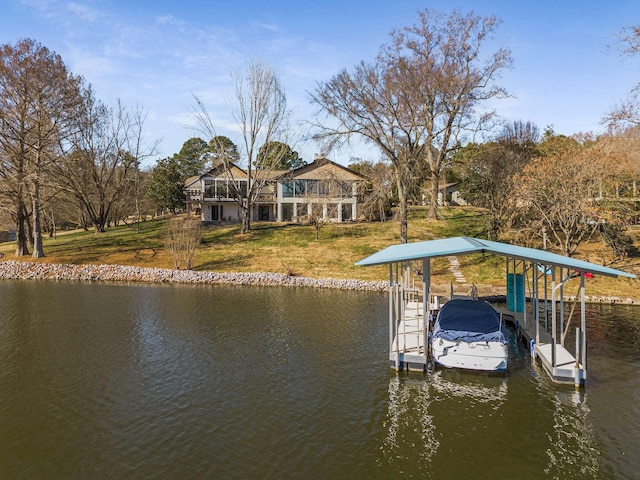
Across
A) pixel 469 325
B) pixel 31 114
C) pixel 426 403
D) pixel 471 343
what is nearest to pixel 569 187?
pixel 469 325

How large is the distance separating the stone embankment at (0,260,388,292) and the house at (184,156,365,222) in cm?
2092

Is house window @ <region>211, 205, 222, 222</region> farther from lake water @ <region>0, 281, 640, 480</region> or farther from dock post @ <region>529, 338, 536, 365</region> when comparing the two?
dock post @ <region>529, 338, 536, 365</region>

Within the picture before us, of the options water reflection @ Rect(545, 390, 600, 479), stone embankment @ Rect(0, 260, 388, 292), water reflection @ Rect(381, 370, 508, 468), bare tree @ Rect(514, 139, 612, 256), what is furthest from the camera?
stone embankment @ Rect(0, 260, 388, 292)

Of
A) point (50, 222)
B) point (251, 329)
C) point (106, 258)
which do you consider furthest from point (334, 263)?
point (50, 222)

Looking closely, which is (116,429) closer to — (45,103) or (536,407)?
(536,407)

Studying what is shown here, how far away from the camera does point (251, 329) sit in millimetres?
21422

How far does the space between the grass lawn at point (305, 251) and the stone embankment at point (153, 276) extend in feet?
6.16

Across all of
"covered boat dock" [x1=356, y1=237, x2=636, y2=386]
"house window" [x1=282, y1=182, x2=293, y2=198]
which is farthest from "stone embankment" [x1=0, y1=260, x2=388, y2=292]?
"house window" [x1=282, y1=182, x2=293, y2=198]

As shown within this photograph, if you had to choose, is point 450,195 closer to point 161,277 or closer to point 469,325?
point 161,277

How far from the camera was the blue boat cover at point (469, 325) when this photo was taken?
15.8 m

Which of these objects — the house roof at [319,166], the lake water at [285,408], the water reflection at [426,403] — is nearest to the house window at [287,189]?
the house roof at [319,166]

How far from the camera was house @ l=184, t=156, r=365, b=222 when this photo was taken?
57188 mm

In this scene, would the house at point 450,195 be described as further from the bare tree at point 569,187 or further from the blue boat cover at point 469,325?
the blue boat cover at point 469,325

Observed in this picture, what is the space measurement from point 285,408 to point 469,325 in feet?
25.3
